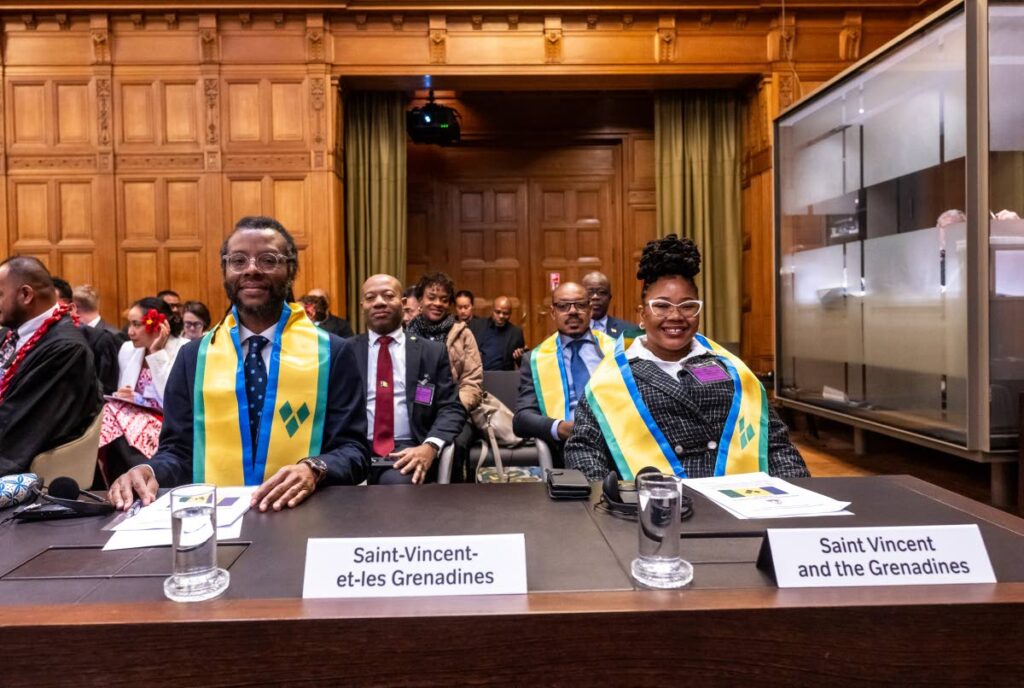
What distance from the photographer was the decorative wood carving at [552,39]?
6.28 m

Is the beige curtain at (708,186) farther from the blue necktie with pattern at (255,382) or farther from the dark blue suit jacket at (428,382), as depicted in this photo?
the blue necktie with pattern at (255,382)

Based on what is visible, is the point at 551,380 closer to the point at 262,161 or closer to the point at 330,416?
the point at 330,416

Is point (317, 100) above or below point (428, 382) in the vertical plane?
above

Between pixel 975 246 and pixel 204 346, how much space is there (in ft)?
11.8

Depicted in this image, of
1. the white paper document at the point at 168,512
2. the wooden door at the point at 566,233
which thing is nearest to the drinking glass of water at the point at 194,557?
the white paper document at the point at 168,512

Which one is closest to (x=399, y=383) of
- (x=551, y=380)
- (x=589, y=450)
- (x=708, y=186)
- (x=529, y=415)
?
(x=529, y=415)

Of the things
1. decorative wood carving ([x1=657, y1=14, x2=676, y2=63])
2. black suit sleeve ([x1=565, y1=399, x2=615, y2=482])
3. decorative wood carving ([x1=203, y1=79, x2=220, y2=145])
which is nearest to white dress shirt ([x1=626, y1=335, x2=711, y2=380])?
black suit sleeve ([x1=565, y1=399, x2=615, y2=482])

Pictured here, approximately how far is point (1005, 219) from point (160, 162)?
637cm

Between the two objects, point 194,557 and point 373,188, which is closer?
point 194,557

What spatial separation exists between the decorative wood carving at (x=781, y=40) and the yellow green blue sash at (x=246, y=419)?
19.7ft

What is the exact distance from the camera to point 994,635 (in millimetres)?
884

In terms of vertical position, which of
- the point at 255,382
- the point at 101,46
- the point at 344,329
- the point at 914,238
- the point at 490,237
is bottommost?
the point at 255,382

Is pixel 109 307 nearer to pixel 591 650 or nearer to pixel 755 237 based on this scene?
pixel 755 237

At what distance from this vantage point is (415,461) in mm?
2492
